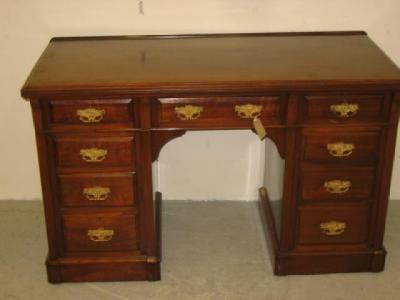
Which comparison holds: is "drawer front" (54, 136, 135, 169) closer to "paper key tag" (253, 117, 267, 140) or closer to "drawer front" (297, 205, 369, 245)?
"paper key tag" (253, 117, 267, 140)

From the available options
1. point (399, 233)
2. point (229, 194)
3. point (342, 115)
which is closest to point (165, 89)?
point (342, 115)

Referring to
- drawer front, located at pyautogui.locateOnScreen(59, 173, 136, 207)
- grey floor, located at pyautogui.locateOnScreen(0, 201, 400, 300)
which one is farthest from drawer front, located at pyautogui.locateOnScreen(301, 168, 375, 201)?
drawer front, located at pyautogui.locateOnScreen(59, 173, 136, 207)

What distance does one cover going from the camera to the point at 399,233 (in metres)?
2.70

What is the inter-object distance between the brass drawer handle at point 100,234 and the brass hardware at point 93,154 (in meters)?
0.29

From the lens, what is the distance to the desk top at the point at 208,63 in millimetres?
2061

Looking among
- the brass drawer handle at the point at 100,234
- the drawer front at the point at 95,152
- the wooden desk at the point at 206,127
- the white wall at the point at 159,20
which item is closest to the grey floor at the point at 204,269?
the wooden desk at the point at 206,127

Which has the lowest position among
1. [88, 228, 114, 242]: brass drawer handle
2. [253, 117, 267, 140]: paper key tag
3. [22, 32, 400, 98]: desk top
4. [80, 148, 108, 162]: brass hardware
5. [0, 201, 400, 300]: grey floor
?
[0, 201, 400, 300]: grey floor

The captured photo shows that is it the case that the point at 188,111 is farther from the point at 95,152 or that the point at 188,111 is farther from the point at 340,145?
the point at 340,145

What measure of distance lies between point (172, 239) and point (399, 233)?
968 mm

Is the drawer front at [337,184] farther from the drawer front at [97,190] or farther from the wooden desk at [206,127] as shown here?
the drawer front at [97,190]

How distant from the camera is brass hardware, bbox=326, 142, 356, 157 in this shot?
7.19ft

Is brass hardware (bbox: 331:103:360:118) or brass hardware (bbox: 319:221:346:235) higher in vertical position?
brass hardware (bbox: 331:103:360:118)

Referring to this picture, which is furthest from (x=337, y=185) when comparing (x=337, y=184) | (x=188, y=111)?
(x=188, y=111)

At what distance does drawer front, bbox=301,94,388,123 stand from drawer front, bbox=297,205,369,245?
357 millimetres
